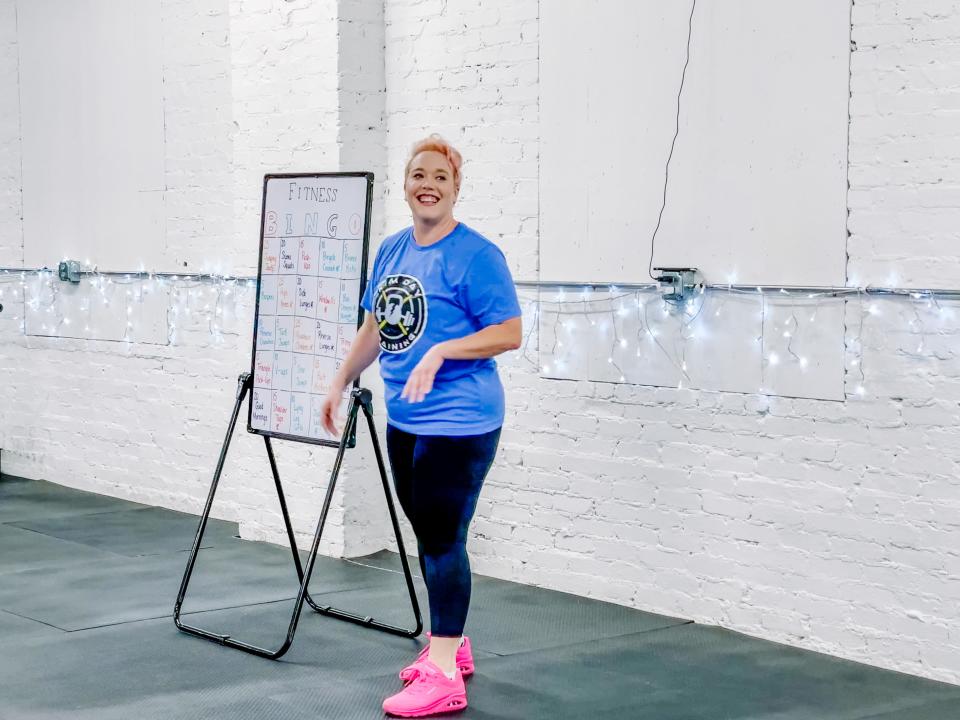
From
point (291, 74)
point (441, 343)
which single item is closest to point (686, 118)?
point (441, 343)

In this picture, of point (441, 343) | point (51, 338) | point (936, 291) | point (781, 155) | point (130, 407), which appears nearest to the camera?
point (441, 343)

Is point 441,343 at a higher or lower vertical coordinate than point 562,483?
higher

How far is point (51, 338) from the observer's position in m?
7.50

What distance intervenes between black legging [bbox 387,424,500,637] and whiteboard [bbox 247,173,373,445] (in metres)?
0.61

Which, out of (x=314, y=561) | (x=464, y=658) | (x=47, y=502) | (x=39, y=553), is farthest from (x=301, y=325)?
(x=47, y=502)

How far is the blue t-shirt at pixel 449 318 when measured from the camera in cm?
361

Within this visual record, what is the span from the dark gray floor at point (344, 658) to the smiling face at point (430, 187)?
1.33m

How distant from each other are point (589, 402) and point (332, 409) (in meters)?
1.09

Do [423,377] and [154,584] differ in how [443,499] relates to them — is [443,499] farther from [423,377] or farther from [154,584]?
[154,584]

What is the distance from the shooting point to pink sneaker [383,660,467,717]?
3.58 meters

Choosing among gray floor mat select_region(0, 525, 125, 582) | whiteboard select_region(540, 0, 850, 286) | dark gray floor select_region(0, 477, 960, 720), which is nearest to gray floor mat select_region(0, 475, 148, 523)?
gray floor mat select_region(0, 525, 125, 582)

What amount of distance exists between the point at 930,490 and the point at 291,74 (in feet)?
10.2

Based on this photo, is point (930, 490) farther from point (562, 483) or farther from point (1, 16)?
point (1, 16)

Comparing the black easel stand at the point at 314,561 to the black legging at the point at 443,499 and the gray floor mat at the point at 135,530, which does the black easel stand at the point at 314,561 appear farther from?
the gray floor mat at the point at 135,530
